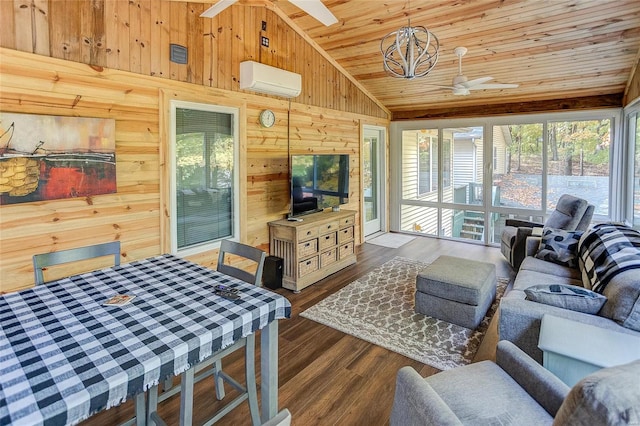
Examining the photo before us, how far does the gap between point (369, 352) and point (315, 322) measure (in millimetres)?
673

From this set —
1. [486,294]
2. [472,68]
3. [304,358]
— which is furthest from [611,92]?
[304,358]

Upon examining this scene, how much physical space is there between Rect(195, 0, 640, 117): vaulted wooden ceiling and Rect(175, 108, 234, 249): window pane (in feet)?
4.97

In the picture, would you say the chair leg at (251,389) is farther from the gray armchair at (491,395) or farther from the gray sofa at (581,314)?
the gray sofa at (581,314)

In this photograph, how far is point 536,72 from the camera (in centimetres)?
469

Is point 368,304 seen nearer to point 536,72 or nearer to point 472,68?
point 472,68

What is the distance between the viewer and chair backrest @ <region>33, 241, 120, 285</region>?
1957mm

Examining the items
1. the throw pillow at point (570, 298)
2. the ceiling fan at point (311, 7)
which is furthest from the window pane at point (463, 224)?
the ceiling fan at point (311, 7)

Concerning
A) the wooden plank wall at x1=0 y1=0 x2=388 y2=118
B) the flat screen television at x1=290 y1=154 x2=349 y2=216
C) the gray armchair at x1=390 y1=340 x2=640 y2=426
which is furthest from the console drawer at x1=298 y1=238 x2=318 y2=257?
the gray armchair at x1=390 y1=340 x2=640 y2=426

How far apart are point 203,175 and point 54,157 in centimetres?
131

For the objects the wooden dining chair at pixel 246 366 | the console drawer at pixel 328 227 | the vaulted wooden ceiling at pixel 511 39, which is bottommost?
the wooden dining chair at pixel 246 366

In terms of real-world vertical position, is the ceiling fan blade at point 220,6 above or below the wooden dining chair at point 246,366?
above

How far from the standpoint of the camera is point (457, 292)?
3189 mm

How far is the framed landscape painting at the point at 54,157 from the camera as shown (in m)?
2.39

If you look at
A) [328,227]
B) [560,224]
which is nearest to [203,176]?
[328,227]
